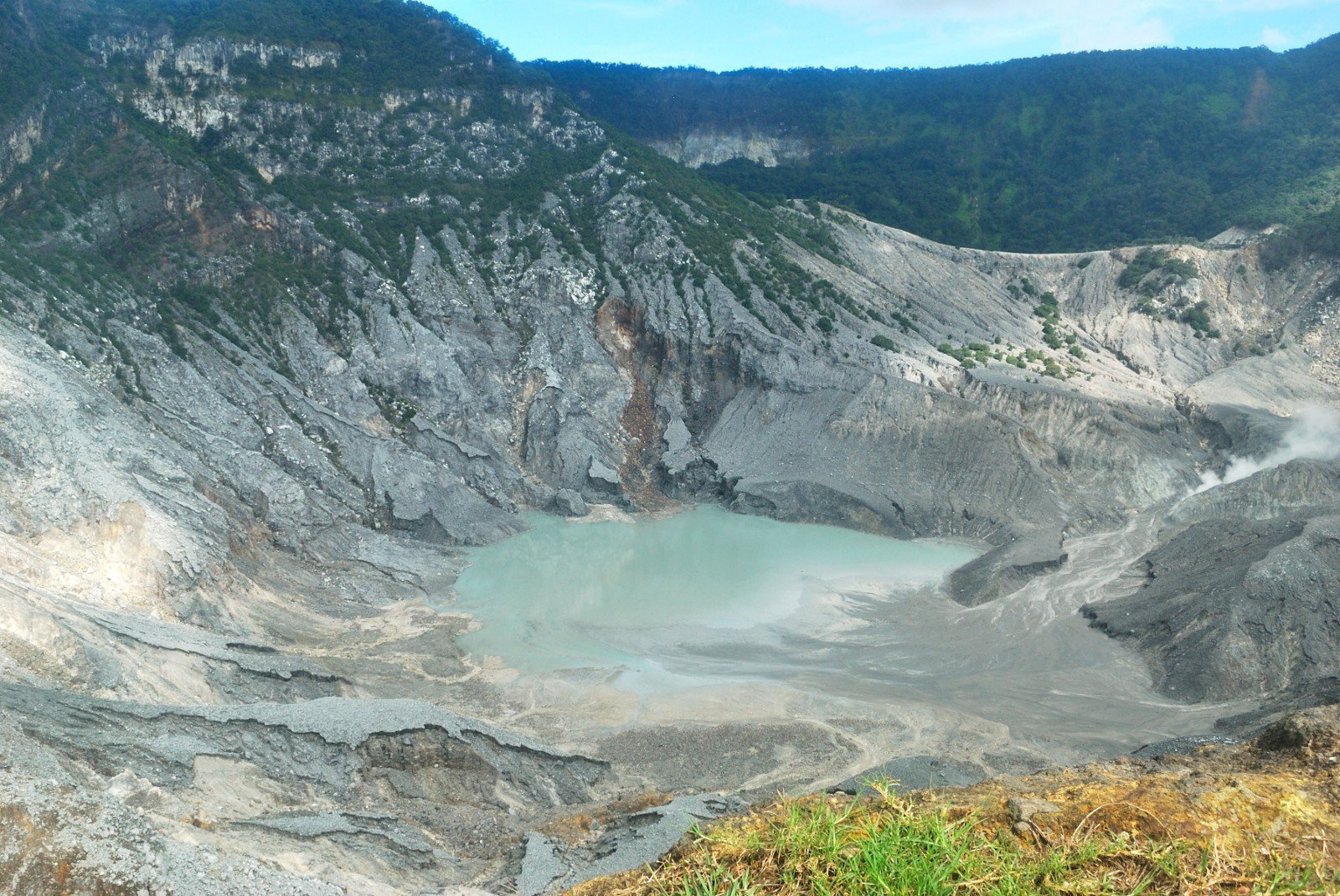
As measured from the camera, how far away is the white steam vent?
40.0 metres

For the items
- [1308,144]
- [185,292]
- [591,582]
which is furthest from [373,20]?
[1308,144]

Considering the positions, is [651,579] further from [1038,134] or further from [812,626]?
[1038,134]

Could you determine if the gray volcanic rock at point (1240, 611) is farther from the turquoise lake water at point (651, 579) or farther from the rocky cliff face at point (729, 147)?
the rocky cliff face at point (729, 147)

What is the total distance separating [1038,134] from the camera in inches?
3292

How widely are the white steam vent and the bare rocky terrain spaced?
2.51 feet

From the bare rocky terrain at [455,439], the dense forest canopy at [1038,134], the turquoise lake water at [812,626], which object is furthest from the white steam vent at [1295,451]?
the dense forest canopy at [1038,134]

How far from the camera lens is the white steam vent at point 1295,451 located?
131 ft

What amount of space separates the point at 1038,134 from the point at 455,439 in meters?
63.8

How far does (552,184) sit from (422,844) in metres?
43.3

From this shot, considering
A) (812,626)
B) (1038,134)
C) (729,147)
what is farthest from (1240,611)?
(729,147)

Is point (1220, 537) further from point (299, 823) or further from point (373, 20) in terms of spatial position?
point (373, 20)

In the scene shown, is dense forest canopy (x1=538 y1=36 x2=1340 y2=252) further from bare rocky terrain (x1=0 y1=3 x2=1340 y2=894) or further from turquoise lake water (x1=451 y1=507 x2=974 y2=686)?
turquoise lake water (x1=451 y1=507 x2=974 y2=686)

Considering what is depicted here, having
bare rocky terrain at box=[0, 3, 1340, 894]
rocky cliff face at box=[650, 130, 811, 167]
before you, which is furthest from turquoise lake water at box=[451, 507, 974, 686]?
rocky cliff face at box=[650, 130, 811, 167]

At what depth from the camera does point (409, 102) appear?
53344mm
